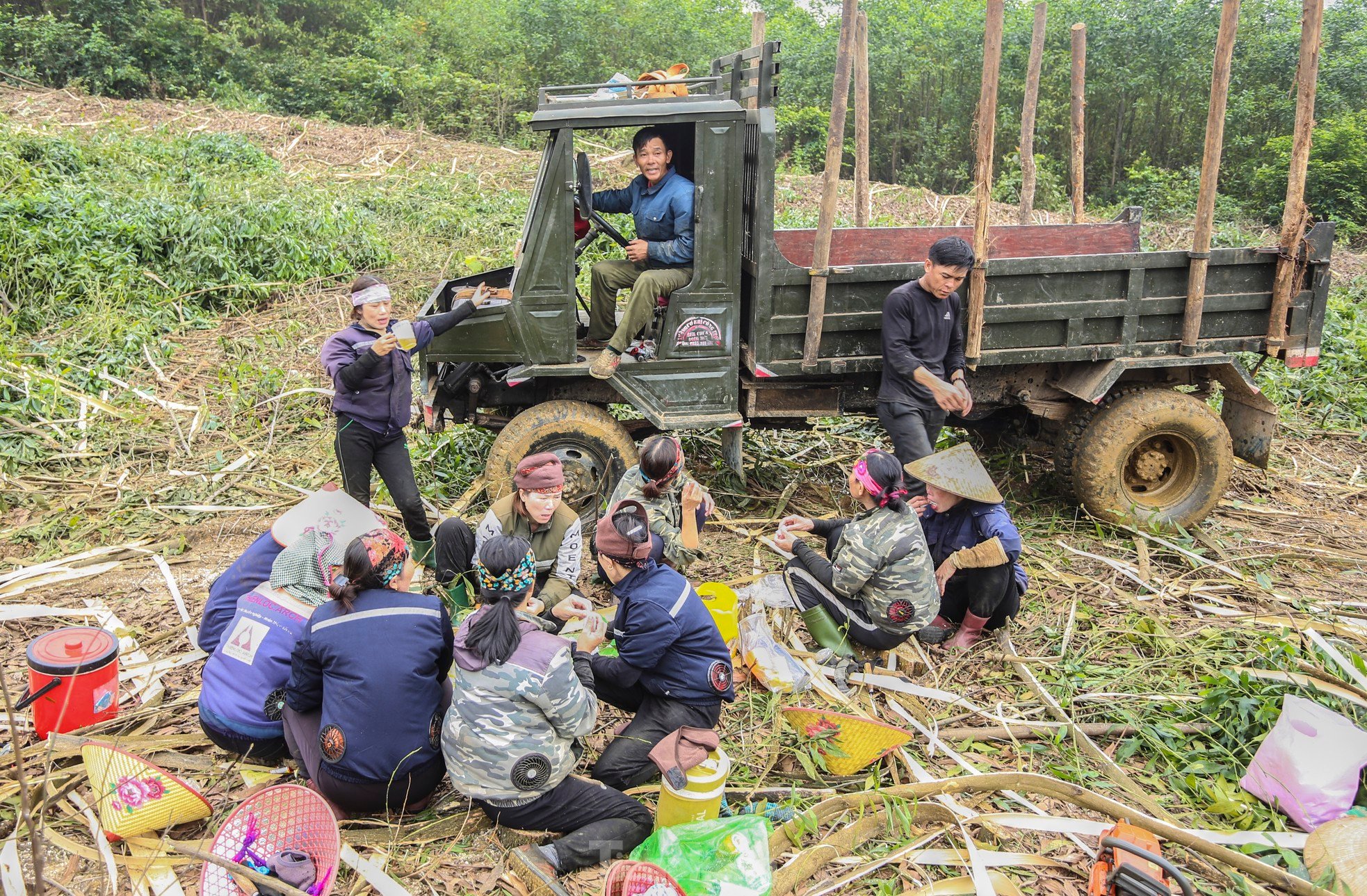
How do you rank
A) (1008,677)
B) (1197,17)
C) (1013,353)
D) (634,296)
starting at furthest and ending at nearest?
(1197,17) → (1013,353) → (634,296) → (1008,677)

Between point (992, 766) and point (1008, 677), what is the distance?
82 centimetres

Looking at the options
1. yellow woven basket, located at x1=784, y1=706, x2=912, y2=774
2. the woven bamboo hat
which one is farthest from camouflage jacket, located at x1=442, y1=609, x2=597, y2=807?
the woven bamboo hat

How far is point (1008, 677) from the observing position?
5207 mm

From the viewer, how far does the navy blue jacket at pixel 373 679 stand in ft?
12.0

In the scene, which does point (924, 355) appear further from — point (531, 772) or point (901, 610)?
point (531, 772)

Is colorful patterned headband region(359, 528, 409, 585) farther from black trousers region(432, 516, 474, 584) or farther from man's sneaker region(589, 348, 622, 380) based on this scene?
man's sneaker region(589, 348, 622, 380)

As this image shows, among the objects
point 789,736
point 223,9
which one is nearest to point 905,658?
point 789,736

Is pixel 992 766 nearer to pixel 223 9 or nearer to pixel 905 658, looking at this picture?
pixel 905 658

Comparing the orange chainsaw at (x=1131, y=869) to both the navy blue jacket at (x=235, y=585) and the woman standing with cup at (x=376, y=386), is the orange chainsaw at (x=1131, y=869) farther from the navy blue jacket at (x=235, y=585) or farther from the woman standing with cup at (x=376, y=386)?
the woman standing with cup at (x=376, y=386)

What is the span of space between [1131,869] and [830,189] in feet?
13.4

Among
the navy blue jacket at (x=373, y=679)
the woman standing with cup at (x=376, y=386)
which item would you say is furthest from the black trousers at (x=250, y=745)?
the woman standing with cup at (x=376, y=386)

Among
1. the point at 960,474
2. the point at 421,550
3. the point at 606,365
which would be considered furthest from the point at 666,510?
the point at 421,550

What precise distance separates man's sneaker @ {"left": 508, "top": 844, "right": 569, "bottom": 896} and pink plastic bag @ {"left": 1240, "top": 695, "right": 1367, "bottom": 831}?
2966 mm

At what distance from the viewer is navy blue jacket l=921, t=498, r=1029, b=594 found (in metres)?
5.23
